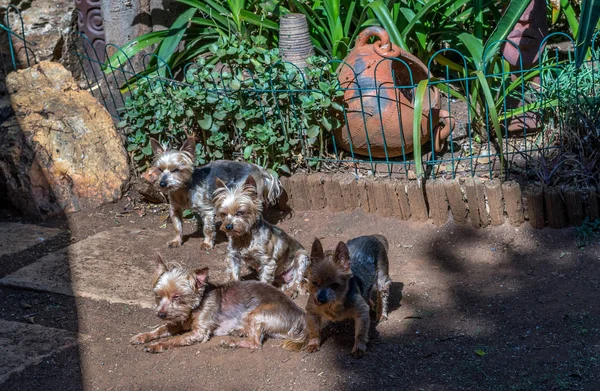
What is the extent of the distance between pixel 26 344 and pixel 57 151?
3071 mm

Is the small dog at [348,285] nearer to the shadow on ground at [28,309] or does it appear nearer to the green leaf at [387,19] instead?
the shadow on ground at [28,309]

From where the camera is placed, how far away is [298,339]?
15.9ft

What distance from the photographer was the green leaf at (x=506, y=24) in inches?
261

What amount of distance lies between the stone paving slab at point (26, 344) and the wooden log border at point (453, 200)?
2.79 meters

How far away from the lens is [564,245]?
5934 mm

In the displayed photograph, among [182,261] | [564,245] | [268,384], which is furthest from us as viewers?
[182,261]

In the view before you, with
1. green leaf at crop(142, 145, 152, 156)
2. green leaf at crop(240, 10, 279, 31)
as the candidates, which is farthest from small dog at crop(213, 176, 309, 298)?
green leaf at crop(240, 10, 279, 31)

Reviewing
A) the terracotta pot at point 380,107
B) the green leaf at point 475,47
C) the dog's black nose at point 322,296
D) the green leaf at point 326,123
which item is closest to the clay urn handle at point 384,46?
the terracotta pot at point 380,107

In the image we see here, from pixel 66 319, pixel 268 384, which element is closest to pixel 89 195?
pixel 66 319

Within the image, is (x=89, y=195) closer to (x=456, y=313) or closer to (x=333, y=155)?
(x=333, y=155)


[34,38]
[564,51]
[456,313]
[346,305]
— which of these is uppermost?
[34,38]

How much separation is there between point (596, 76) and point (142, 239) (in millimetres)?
4583

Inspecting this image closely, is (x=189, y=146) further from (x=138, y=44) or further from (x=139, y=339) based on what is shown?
(x=138, y=44)

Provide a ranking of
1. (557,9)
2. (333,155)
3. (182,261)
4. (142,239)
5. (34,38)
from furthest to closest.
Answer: (34,38) → (557,9) → (333,155) → (142,239) → (182,261)
